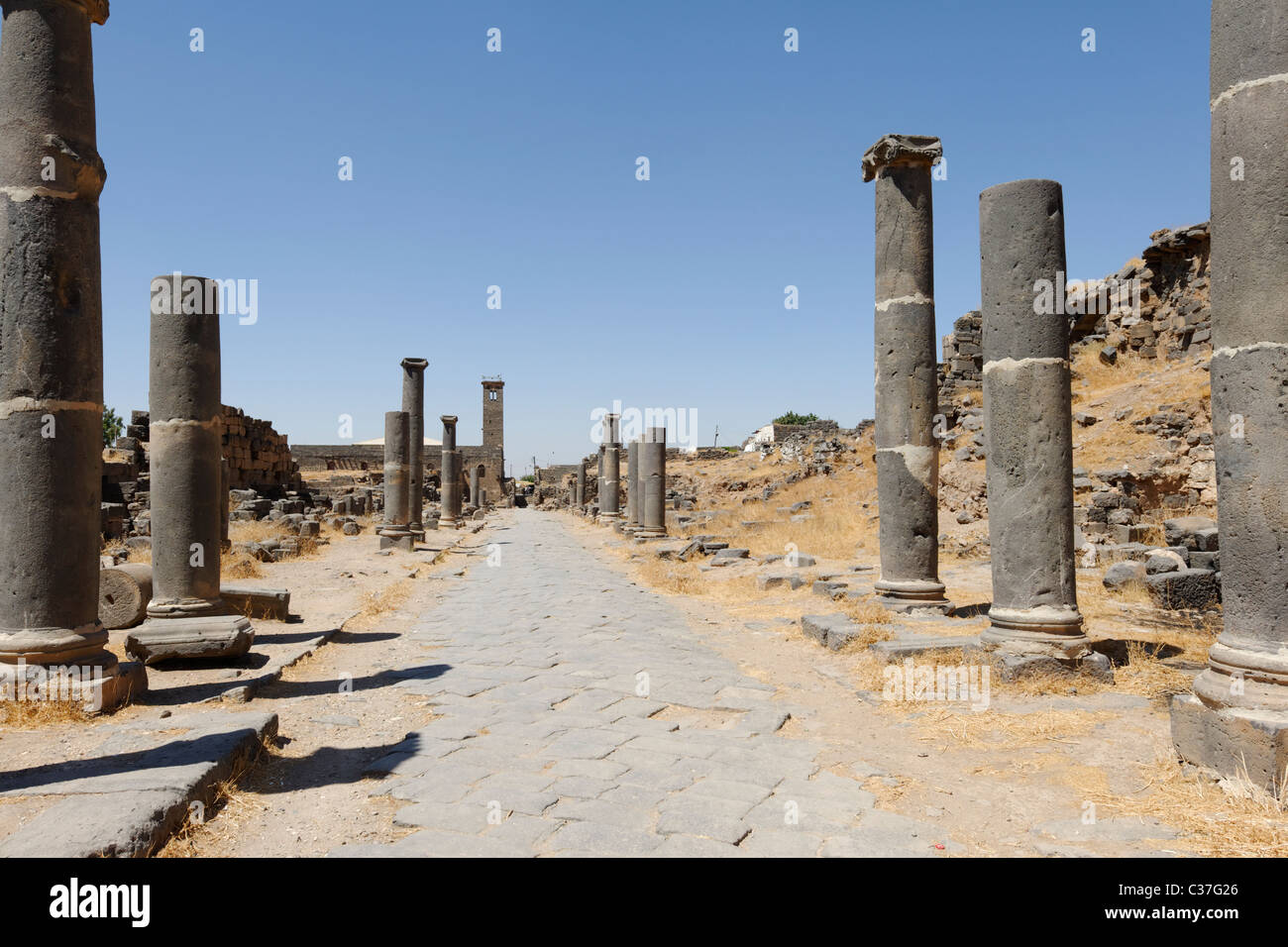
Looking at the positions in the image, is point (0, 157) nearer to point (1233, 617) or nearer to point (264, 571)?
point (1233, 617)

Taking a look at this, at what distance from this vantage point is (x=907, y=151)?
8734mm

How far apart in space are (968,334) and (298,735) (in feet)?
70.7

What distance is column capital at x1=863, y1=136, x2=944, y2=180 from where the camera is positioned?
8.73 meters

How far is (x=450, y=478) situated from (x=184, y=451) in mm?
20821

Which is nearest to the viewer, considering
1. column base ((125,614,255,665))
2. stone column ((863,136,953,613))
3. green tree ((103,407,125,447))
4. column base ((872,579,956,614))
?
column base ((125,614,255,665))

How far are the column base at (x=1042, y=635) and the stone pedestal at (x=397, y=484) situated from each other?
575 inches

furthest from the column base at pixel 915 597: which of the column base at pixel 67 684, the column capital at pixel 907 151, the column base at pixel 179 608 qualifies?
the column base at pixel 67 684

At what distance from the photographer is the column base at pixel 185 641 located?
6602 mm

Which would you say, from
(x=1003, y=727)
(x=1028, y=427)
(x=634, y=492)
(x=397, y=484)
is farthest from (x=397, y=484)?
(x=1003, y=727)

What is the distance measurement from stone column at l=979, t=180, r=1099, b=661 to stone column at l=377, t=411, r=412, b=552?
47.9 ft

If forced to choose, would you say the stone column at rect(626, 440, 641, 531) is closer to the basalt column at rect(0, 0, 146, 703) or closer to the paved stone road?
the paved stone road

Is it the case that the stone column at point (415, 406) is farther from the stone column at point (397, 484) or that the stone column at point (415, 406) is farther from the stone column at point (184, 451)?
the stone column at point (184, 451)

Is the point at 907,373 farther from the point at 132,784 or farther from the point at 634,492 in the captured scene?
the point at 634,492

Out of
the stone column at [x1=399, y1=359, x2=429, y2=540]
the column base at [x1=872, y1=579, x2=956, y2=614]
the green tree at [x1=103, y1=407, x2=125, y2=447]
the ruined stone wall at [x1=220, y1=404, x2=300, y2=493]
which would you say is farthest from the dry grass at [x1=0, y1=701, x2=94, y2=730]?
the green tree at [x1=103, y1=407, x2=125, y2=447]
